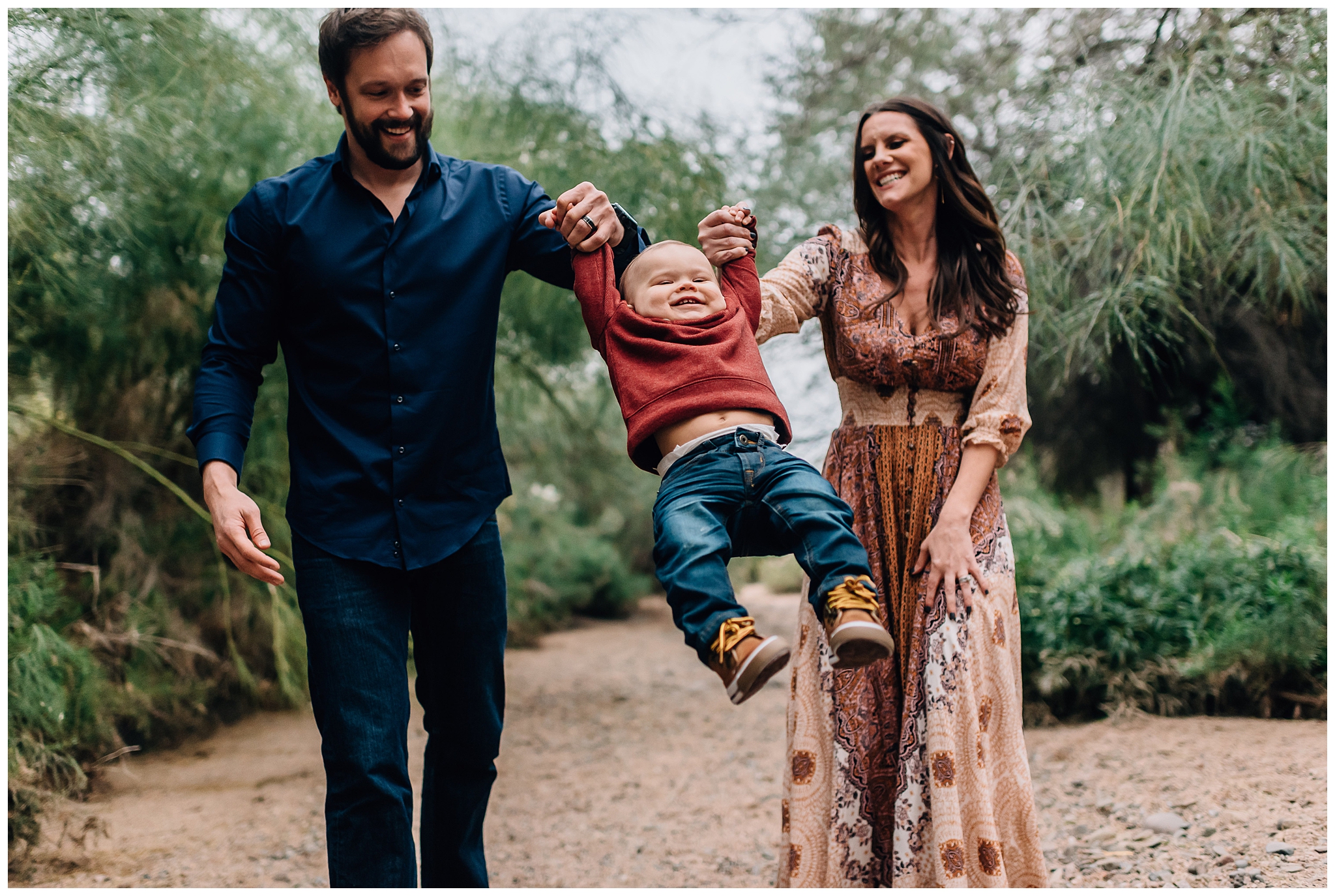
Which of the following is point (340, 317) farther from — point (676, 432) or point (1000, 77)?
point (1000, 77)

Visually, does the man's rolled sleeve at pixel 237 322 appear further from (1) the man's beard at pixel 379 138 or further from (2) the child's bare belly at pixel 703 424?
(2) the child's bare belly at pixel 703 424

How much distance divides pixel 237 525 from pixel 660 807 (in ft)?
10.2

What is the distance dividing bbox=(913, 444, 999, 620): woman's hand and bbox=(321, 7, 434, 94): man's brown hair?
1.42 metres

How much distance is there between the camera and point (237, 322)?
203cm

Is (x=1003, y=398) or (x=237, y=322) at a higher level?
(x=237, y=322)

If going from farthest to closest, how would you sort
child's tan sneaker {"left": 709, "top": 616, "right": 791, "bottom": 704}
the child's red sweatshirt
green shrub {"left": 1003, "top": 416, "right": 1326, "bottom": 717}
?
1. green shrub {"left": 1003, "top": 416, "right": 1326, "bottom": 717}
2. the child's red sweatshirt
3. child's tan sneaker {"left": 709, "top": 616, "right": 791, "bottom": 704}

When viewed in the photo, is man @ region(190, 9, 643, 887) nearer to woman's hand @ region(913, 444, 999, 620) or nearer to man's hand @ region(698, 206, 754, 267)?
man's hand @ region(698, 206, 754, 267)

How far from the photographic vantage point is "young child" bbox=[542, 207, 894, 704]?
159 centimetres

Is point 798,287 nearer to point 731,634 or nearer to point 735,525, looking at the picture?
point 735,525

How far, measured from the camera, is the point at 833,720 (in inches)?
93.3

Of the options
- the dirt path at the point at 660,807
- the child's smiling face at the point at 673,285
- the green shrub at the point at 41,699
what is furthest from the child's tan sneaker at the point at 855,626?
the green shrub at the point at 41,699

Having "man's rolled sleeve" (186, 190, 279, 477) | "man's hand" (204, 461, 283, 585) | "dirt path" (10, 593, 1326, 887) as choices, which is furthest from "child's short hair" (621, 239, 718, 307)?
"dirt path" (10, 593, 1326, 887)

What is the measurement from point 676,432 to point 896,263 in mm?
842

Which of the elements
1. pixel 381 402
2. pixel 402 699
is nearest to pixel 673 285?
pixel 381 402
